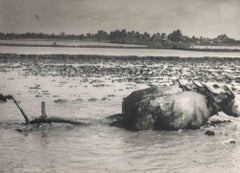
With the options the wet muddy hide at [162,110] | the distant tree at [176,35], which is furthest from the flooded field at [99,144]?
the distant tree at [176,35]

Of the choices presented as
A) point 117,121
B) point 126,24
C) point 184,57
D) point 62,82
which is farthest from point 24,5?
point 184,57

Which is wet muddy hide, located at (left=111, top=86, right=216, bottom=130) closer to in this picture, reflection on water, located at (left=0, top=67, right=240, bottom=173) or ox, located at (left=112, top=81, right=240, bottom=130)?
ox, located at (left=112, top=81, right=240, bottom=130)

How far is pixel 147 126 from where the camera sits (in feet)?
20.1

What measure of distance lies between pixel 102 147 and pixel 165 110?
1.25 metres

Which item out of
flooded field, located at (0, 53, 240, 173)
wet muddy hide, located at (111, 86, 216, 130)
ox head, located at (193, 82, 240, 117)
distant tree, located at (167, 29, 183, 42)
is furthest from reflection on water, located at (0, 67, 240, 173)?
distant tree, located at (167, 29, 183, 42)

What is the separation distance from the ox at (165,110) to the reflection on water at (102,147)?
15cm

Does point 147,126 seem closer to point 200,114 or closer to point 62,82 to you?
point 200,114

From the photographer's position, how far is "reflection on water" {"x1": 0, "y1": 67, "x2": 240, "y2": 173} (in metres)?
4.69

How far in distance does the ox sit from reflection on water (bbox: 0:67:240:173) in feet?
0.48

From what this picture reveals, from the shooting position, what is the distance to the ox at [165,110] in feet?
19.9

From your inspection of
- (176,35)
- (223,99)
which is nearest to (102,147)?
(223,99)

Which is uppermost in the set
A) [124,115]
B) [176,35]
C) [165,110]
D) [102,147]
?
[176,35]

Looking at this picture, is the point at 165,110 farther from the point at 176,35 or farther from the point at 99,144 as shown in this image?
the point at 176,35

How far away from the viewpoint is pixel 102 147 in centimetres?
532
